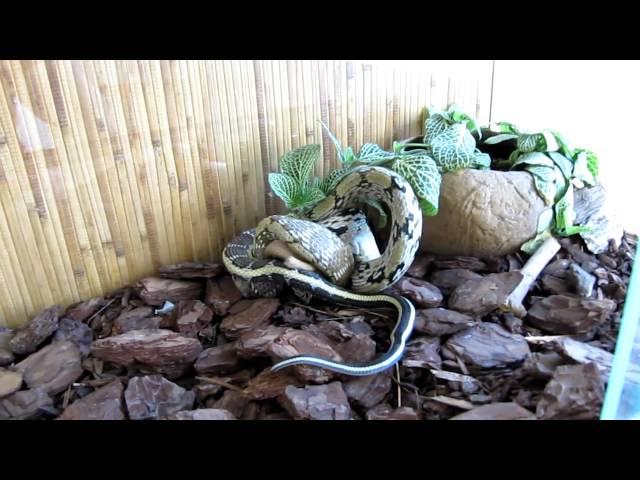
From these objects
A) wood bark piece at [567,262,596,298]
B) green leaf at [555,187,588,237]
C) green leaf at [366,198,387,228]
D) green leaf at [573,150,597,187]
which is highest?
green leaf at [573,150,597,187]

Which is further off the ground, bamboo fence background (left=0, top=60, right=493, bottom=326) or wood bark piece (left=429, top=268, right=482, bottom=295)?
bamboo fence background (left=0, top=60, right=493, bottom=326)

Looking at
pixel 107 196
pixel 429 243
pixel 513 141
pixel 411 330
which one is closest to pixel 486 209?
pixel 429 243

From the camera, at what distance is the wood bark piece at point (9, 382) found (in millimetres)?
965

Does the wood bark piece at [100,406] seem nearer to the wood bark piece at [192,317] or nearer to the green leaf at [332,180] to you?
the wood bark piece at [192,317]

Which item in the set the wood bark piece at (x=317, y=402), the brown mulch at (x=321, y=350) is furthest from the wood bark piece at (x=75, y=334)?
the wood bark piece at (x=317, y=402)

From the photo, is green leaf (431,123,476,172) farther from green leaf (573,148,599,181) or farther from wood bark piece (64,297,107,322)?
wood bark piece (64,297,107,322)

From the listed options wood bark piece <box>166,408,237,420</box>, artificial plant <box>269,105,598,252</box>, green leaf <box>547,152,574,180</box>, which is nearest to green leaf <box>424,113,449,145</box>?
artificial plant <box>269,105,598,252</box>

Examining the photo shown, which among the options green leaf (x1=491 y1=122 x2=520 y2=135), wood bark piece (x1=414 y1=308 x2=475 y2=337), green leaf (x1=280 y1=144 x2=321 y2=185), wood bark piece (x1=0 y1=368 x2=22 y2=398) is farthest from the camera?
green leaf (x1=491 y1=122 x2=520 y2=135)

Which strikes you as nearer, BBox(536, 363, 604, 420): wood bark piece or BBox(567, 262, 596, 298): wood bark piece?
BBox(536, 363, 604, 420): wood bark piece

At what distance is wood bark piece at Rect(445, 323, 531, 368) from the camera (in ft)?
3.19

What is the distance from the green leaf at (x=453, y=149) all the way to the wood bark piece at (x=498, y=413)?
0.77m

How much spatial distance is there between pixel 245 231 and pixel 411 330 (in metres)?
0.64

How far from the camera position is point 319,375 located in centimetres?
93

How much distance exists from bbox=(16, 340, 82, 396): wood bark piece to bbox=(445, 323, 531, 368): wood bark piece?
0.85m
